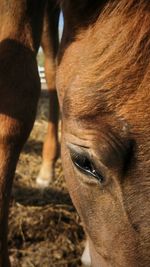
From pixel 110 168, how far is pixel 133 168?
0.06m

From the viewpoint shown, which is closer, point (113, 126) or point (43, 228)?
point (113, 126)

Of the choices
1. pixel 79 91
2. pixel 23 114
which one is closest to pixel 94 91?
pixel 79 91

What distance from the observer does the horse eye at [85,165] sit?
134 centimetres

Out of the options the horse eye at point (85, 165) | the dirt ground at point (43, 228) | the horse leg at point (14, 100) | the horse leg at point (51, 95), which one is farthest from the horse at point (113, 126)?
the horse leg at point (51, 95)

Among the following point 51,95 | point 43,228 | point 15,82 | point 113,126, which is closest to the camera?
point 113,126

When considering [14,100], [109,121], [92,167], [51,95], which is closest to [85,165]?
[92,167]

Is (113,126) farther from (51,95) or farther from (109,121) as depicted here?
(51,95)

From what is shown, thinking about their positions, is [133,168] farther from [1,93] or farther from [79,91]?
[1,93]

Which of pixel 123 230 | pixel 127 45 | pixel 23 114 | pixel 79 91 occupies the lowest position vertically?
pixel 123 230

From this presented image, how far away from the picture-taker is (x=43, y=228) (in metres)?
2.71

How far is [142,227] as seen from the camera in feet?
4.19

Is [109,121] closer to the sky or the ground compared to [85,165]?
closer to the sky

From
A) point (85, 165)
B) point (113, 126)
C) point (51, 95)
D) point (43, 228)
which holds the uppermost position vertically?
point (113, 126)

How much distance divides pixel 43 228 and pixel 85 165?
55.7 inches
